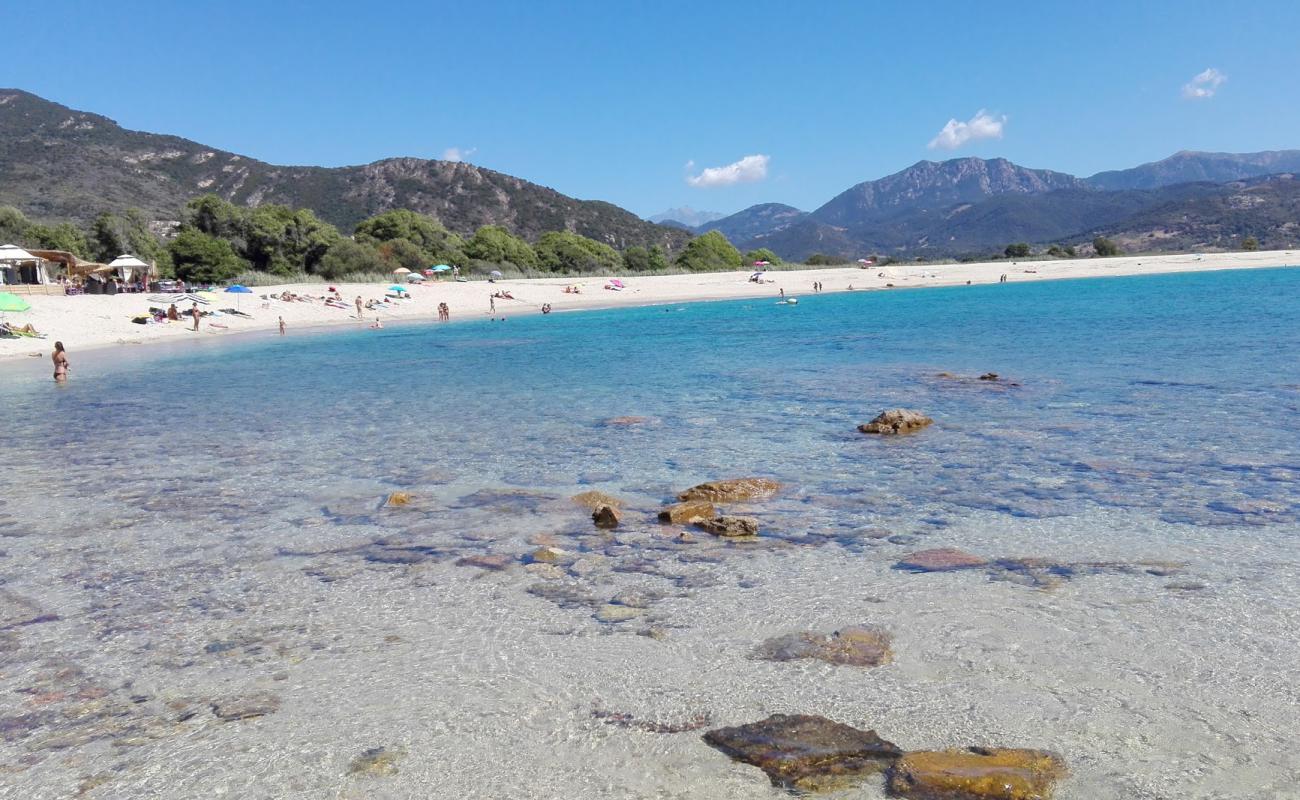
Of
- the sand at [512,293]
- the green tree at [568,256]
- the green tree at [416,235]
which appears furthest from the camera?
the green tree at [568,256]

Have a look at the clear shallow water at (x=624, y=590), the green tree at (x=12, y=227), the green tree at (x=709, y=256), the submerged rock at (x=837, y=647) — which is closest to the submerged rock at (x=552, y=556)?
the clear shallow water at (x=624, y=590)

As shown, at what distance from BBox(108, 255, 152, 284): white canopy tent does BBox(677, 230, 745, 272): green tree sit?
2092 inches

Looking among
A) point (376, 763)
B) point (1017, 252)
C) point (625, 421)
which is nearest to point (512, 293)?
point (625, 421)

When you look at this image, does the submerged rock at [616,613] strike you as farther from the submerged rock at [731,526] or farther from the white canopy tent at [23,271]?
the white canopy tent at [23,271]

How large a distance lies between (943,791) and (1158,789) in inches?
40.7

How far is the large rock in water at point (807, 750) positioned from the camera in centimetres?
445

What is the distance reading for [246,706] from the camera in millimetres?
5402

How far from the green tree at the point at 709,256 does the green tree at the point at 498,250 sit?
706 inches

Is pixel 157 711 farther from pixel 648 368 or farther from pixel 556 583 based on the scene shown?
pixel 648 368

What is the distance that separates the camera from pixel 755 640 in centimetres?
620

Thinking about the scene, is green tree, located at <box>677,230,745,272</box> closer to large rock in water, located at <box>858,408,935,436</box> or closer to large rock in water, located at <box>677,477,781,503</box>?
large rock in water, located at <box>858,408,935,436</box>

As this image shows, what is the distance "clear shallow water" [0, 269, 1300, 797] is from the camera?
481cm

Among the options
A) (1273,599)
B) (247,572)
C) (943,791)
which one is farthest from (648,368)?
(943,791)

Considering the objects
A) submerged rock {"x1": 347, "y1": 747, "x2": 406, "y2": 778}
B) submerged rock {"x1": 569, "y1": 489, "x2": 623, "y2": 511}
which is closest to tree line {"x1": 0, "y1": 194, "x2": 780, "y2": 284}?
submerged rock {"x1": 569, "y1": 489, "x2": 623, "y2": 511}
